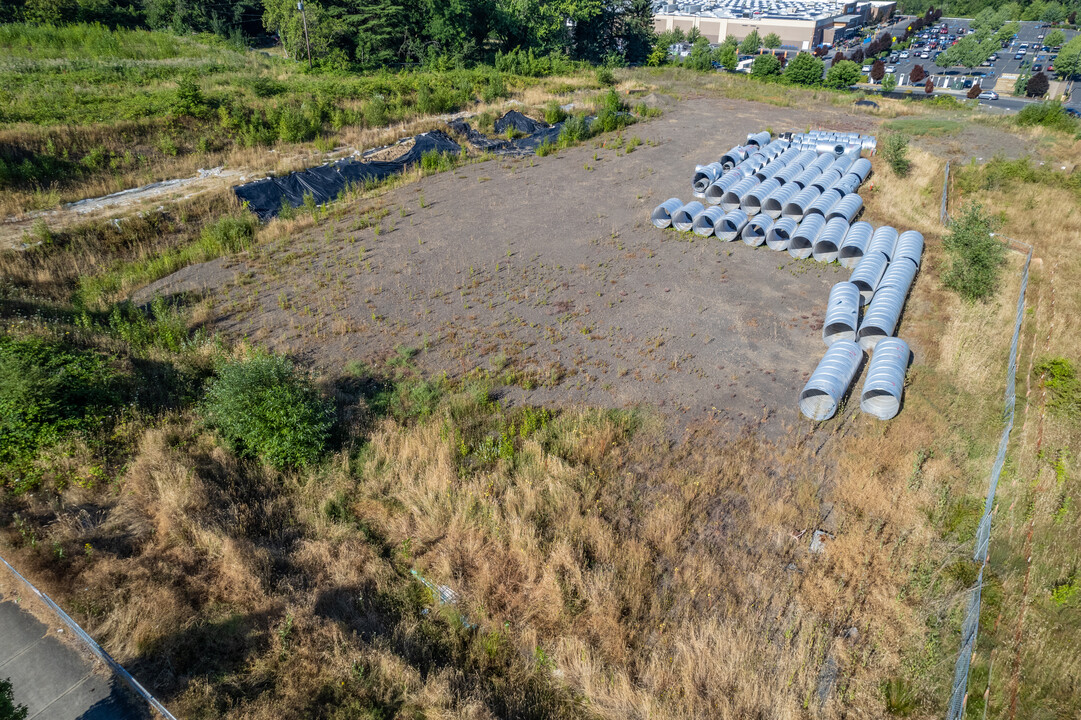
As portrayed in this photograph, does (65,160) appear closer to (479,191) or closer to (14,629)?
(479,191)

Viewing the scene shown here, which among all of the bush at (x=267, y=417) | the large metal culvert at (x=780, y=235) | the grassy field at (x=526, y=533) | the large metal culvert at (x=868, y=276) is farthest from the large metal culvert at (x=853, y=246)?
the bush at (x=267, y=417)

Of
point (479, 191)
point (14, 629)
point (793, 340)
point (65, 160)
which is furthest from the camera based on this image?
point (479, 191)

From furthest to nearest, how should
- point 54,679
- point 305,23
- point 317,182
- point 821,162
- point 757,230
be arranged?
point 305,23 < point 821,162 < point 317,182 < point 757,230 < point 54,679

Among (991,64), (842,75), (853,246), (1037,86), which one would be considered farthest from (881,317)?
(991,64)

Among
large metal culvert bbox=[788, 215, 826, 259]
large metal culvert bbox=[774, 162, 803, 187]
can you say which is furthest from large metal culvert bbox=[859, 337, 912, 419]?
large metal culvert bbox=[774, 162, 803, 187]

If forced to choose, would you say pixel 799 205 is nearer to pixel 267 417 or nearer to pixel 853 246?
pixel 853 246

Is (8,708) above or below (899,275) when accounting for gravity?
below

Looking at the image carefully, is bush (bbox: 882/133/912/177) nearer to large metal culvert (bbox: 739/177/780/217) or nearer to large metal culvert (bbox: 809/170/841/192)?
large metal culvert (bbox: 809/170/841/192)

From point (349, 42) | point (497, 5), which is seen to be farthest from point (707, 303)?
point (497, 5)

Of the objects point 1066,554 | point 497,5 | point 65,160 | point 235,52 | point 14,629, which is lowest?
point 1066,554
